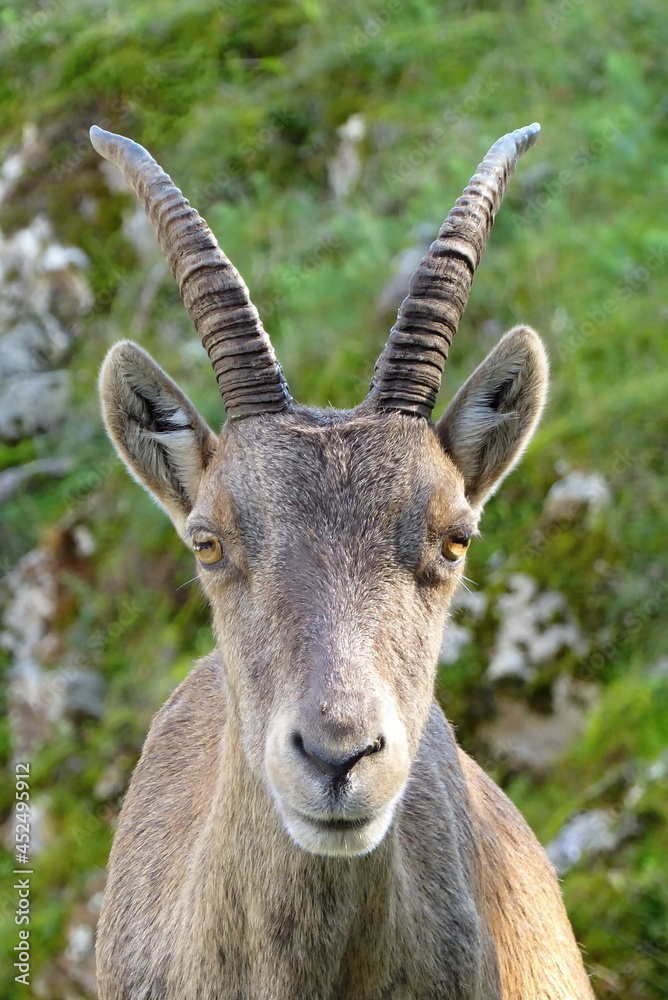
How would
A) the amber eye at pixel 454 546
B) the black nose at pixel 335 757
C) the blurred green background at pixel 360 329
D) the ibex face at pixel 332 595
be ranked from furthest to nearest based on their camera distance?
the blurred green background at pixel 360 329 → the amber eye at pixel 454 546 → the ibex face at pixel 332 595 → the black nose at pixel 335 757

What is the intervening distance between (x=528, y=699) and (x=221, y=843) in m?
4.95

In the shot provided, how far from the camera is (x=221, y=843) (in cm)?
503

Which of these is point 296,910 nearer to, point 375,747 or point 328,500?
point 375,747

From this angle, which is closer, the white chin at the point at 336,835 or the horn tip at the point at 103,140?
the white chin at the point at 336,835

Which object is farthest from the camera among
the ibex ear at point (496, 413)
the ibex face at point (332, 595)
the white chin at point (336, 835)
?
the ibex ear at point (496, 413)

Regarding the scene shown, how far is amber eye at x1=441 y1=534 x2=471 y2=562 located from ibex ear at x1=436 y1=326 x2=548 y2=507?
60cm

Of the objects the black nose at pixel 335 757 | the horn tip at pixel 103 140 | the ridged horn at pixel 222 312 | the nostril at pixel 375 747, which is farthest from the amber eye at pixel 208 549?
the horn tip at pixel 103 140

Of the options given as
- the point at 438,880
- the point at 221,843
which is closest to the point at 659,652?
the point at 438,880

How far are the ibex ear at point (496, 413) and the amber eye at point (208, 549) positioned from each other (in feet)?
4.05

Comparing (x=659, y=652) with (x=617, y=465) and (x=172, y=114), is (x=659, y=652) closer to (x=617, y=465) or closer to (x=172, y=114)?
(x=617, y=465)

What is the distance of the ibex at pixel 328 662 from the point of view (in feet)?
14.0

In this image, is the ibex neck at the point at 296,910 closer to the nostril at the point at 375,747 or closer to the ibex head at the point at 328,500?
the ibex head at the point at 328,500

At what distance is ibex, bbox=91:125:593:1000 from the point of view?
14.0ft

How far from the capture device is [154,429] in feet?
18.7
